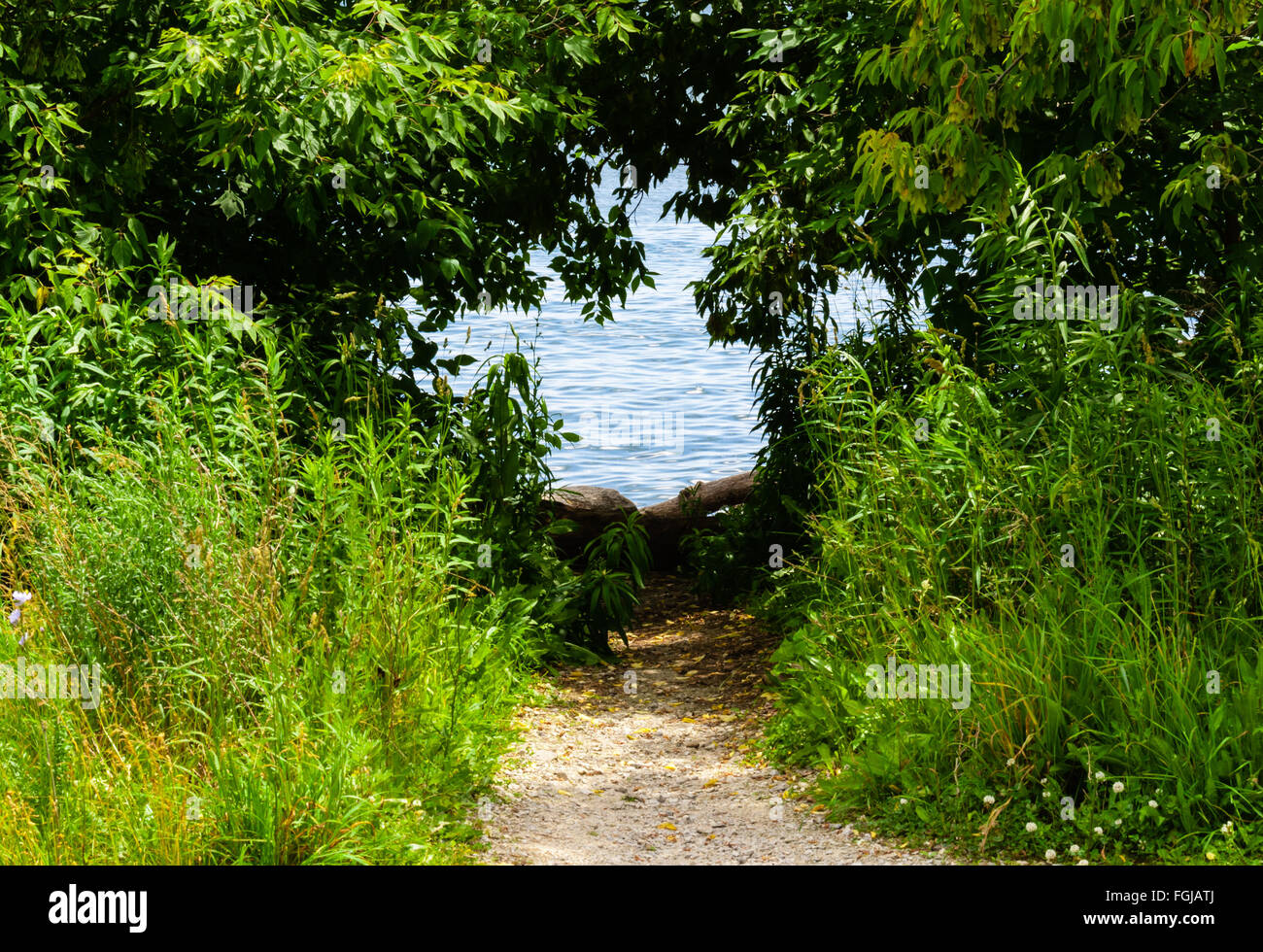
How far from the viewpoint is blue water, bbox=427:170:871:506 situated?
14.0 metres

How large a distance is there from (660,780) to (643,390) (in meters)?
19.6

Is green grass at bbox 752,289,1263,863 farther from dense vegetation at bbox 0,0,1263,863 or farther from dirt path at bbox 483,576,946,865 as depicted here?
dirt path at bbox 483,576,946,865

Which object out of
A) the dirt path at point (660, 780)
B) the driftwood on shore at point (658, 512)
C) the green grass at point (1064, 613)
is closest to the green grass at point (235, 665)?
the dirt path at point (660, 780)

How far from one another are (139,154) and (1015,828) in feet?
18.2

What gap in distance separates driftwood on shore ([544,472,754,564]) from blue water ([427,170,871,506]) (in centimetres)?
70

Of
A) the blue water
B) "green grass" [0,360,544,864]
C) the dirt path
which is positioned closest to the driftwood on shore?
the blue water

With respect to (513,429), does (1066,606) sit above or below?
below

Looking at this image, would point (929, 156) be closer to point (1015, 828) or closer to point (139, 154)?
point (1015, 828)

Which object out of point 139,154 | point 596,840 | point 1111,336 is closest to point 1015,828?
point 596,840

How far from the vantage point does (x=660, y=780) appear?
5879 mm

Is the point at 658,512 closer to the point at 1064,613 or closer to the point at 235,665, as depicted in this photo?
the point at 1064,613

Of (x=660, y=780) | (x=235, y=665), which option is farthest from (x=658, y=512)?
(x=235, y=665)

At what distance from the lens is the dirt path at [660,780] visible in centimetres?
478
